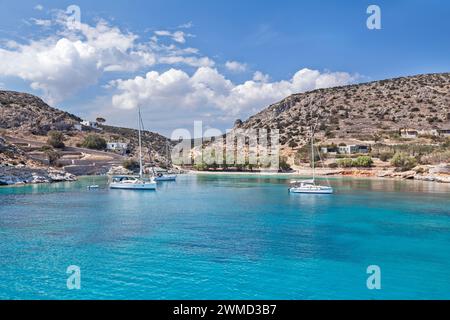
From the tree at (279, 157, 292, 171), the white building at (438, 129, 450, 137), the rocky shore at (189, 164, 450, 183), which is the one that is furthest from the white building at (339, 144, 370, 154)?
the white building at (438, 129, 450, 137)

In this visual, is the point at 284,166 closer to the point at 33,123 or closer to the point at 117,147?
the point at 117,147

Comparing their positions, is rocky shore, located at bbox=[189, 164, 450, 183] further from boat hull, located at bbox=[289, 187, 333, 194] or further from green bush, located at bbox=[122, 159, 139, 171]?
boat hull, located at bbox=[289, 187, 333, 194]

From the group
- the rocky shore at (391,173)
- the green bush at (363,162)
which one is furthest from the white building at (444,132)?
the rocky shore at (391,173)

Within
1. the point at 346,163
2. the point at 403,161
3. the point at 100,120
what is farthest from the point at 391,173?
the point at 100,120

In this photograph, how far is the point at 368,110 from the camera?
12625 cm

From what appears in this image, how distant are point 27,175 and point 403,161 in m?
77.8

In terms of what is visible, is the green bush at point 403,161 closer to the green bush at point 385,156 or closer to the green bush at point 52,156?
the green bush at point 385,156

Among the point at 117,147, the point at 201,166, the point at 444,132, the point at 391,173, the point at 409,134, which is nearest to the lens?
the point at 391,173

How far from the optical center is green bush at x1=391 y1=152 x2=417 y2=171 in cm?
8501

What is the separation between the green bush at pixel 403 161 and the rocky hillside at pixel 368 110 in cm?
2194

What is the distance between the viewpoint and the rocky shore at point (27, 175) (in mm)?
64938
